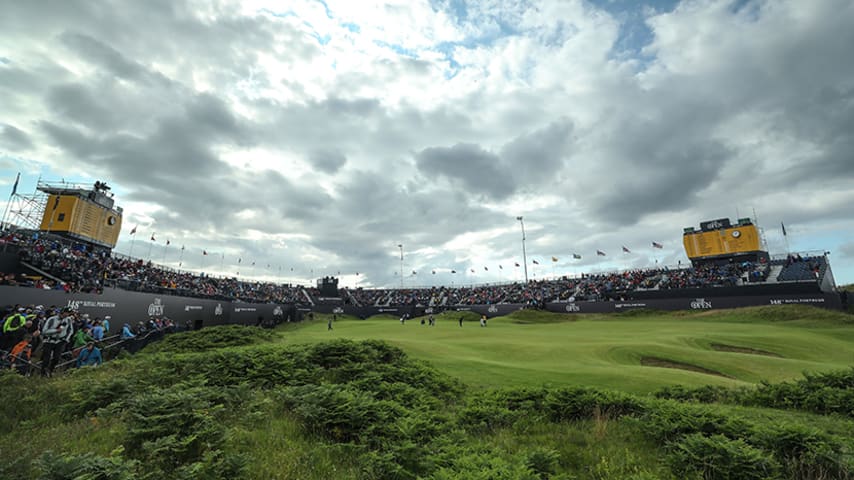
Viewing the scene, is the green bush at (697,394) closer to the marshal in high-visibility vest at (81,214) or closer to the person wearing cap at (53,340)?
the person wearing cap at (53,340)

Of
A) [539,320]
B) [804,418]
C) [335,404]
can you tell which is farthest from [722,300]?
[335,404]

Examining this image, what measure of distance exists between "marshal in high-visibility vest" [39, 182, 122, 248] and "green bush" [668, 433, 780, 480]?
6774cm

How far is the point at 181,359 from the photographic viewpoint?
13219mm

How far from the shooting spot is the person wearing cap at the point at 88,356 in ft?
55.8

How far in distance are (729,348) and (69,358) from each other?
38973mm

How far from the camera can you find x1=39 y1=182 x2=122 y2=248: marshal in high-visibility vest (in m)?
50.6

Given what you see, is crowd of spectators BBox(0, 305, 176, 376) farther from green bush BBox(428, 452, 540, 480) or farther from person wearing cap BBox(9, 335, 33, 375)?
green bush BBox(428, 452, 540, 480)

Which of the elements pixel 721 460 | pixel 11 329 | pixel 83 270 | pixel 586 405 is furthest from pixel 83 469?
pixel 83 270

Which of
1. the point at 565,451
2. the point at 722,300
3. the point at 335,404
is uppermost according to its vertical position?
the point at 722,300

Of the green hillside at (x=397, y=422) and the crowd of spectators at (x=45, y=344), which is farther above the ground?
the crowd of spectators at (x=45, y=344)

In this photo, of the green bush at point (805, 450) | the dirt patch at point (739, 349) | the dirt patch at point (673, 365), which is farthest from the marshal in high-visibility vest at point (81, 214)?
the dirt patch at point (739, 349)

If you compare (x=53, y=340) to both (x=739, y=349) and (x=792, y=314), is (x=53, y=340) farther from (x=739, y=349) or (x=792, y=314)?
(x=792, y=314)

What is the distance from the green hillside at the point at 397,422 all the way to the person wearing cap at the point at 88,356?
8.51 ft

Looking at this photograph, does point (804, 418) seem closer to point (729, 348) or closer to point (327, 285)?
point (729, 348)
